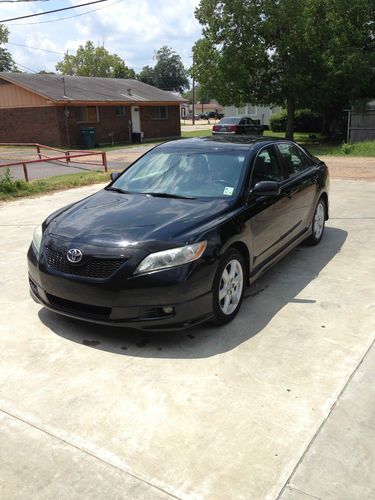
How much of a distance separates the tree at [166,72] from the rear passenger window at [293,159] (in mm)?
118023

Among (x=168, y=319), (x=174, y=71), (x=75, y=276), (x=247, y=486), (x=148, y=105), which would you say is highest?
(x=174, y=71)

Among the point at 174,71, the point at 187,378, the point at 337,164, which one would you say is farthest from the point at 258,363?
the point at 174,71

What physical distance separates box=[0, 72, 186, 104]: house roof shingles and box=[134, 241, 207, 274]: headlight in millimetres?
25372

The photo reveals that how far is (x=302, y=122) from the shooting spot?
3394 centimetres

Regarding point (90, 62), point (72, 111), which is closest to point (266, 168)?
point (72, 111)

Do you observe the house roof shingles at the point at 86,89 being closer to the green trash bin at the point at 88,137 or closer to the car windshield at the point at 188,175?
the green trash bin at the point at 88,137

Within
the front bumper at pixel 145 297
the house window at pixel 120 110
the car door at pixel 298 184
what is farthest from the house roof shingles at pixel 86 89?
the front bumper at pixel 145 297

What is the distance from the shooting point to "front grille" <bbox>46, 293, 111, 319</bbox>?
3766 millimetres

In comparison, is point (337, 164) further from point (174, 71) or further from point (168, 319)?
point (174, 71)

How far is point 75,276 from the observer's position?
376 cm

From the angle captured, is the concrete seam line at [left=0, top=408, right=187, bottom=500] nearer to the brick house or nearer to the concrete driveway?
the concrete driveway

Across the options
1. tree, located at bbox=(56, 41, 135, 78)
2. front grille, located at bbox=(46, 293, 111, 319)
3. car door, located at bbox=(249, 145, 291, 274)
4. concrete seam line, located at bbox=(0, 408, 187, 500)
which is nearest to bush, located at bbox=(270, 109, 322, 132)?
car door, located at bbox=(249, 145, 291, 274)

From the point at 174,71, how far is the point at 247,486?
126311mm

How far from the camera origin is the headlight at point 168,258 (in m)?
3.65
